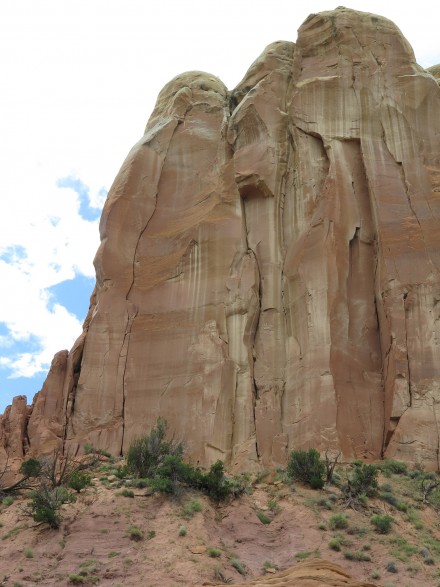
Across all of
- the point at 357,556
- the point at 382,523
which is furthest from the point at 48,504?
the point at 382,523

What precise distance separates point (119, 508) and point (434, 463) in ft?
36.5

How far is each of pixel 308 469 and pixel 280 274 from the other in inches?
401

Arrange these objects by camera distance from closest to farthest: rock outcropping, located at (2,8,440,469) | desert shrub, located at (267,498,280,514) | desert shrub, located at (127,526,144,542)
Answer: desert shrub, located at (127,526,144,542) → desert shrub, located at (267,498,280,514) → rock outcropping, located at (2,8,440,469)

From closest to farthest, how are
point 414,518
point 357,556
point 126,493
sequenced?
point 357,556, point 414,518, point 126,493

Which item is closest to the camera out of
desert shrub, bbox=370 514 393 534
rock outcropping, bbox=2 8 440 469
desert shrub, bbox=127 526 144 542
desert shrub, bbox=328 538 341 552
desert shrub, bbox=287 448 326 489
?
desert shrub, bbox=328 538 341 552

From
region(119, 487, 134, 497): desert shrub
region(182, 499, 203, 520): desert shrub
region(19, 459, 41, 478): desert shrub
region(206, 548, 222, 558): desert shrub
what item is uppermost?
region(19, 459, 41, 478): desert shrub

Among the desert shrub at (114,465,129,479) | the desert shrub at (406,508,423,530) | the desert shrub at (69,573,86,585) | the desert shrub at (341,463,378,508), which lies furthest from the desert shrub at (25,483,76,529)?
the desert shrub at (406,508,423,530)

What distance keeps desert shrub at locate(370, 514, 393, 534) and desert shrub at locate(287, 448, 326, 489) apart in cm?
269

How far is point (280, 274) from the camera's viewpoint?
112 feet

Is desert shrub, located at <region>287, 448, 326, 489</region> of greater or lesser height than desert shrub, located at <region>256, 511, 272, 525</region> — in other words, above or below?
above

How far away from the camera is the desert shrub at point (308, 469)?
25.8 meters

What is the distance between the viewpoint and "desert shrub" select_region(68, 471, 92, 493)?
2505 cm

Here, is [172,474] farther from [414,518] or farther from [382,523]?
[414,518]

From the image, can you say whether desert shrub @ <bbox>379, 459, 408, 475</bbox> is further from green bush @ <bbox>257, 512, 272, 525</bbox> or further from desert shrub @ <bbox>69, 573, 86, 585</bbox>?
desert shrub @ <bbox>69, 573, 86, 585</bbox>
